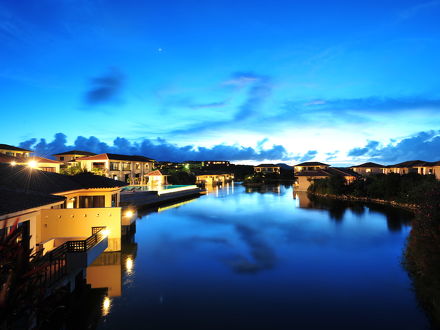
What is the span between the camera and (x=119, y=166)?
4684 cm

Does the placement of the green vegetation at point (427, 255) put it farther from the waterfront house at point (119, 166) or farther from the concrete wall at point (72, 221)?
the waterfront house at point (119, 166)

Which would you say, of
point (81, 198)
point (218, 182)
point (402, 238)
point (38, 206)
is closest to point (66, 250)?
point (38, 206)

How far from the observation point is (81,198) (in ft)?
56.5

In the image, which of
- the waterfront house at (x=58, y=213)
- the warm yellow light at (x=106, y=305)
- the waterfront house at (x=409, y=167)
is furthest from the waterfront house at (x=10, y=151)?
the waterfront house at (x=409, y=167)

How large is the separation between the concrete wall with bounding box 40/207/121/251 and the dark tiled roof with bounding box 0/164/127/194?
3.77ft

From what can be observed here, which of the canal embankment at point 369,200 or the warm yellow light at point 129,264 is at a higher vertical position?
the canal embankment at point 369,200

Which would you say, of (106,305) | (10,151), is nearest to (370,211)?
(106,305)

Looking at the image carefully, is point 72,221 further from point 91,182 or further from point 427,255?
point 427,255

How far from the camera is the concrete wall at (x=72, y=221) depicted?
1284 centimetres

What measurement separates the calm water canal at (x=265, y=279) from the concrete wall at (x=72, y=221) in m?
2.36

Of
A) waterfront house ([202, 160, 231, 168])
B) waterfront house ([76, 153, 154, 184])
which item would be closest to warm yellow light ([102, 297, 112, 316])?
waterfront house ([76, 153, 154, 184])

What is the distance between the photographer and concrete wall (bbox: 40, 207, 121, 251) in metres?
12.8

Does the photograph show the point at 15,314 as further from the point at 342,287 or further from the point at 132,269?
the point at 342,287

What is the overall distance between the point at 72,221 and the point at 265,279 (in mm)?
9337
